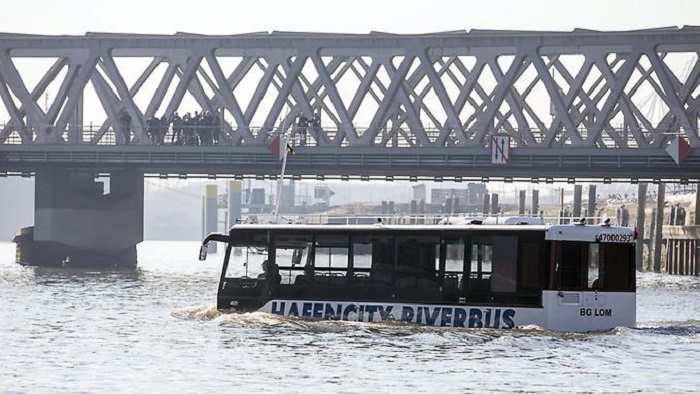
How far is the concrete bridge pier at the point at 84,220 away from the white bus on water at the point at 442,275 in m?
58.8

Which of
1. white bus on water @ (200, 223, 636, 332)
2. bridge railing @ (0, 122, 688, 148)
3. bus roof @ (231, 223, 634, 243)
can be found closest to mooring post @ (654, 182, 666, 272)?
bridge railing @ (0, 122, 688, 148)

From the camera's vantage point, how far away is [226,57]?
104m

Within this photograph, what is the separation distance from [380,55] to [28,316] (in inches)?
1812

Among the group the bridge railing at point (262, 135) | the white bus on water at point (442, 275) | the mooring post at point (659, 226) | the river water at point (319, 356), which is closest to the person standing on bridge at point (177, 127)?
the bridge railing at point (262, 135)

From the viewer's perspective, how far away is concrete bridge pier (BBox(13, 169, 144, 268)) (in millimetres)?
105688

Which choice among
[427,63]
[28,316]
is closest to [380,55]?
[427,63]

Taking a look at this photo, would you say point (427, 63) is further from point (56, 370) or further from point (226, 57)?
point (56, 370)

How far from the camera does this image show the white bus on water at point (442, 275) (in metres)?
43.8

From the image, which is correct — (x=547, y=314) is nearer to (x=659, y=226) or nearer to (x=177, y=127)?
(x=177, y=127)

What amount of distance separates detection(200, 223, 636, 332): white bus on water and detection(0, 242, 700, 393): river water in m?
0.45

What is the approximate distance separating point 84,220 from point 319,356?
68407 millimetres

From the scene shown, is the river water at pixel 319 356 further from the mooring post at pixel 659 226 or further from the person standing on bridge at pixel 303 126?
the mooring post at pixel 659 226

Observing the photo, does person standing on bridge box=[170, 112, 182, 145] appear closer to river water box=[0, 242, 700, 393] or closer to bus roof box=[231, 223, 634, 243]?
river water box=[0, 242, 700, 393]

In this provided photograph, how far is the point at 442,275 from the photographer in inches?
1769
